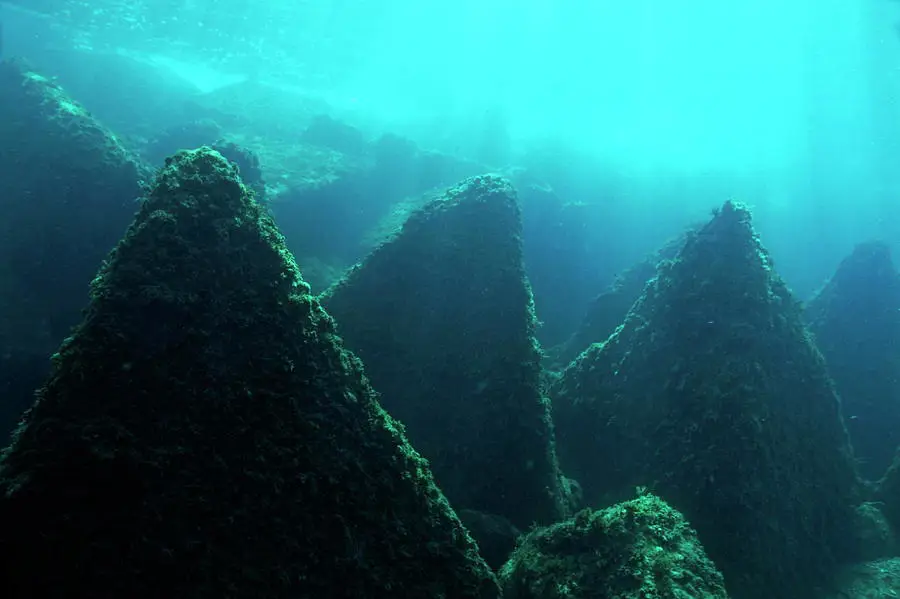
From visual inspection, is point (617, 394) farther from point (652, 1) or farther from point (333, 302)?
point (652, 1)

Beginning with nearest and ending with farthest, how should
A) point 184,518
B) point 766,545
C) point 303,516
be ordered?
point 184,518 → point 303,516 → point 766,545

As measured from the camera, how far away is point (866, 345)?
13.8m

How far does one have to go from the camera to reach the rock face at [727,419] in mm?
7492

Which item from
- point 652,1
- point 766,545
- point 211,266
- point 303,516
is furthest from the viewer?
point 652,1

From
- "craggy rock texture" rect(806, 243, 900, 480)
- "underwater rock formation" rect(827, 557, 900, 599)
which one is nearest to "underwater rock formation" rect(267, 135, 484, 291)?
"underwater rock formation" rect(827, 557, 900, 599)

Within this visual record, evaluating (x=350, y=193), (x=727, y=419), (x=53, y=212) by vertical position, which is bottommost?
(x=727, y=419)

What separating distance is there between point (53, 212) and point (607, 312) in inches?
610

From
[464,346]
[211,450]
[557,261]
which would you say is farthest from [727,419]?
[557,261]

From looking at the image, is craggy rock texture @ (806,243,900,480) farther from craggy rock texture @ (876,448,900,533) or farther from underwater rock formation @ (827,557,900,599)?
underwater rock formation @ (827,557,900,599)

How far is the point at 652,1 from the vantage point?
44.9 meters

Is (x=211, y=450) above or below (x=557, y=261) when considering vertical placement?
below

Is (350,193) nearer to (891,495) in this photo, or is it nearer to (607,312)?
(607,312)

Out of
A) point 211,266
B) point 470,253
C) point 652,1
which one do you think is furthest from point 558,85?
point 211,266

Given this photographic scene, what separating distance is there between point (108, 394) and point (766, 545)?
8766mm
